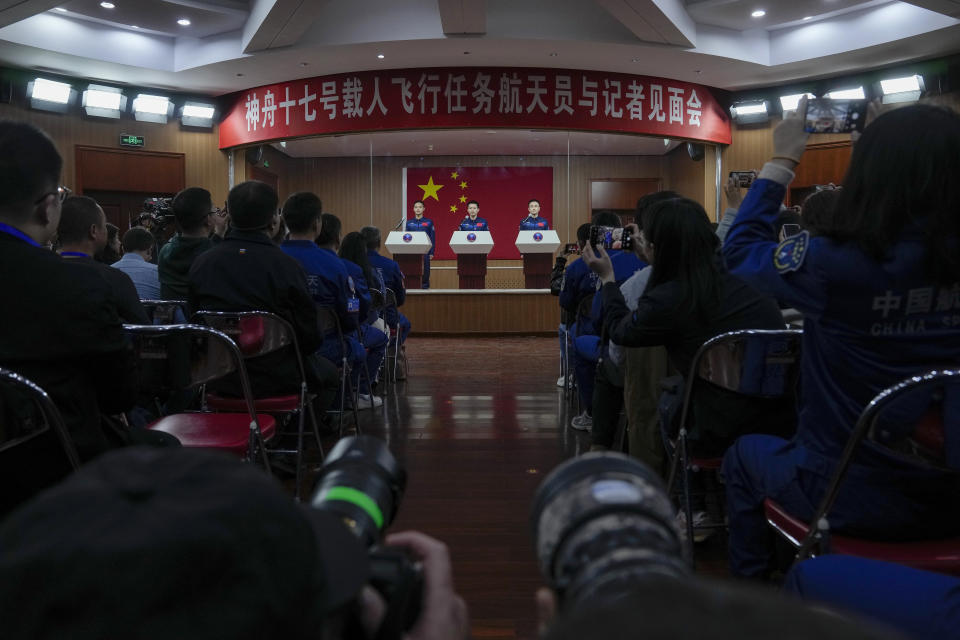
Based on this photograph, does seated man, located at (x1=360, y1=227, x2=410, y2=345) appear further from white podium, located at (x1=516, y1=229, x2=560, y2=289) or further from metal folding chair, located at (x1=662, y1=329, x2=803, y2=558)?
white podium, located at (x1=516, y1=229, x2=560, y2=289)

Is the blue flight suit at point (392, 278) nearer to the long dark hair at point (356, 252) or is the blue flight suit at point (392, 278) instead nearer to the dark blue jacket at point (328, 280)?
the long dark hair at point (356, 252)

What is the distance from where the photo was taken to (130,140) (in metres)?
8.84

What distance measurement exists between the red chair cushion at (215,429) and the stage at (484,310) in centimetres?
593

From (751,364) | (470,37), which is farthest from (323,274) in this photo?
(470,37)

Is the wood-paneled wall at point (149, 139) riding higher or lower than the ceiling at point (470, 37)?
lower

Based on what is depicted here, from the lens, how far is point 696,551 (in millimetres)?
2303

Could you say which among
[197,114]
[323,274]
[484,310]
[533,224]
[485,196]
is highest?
[197,114]

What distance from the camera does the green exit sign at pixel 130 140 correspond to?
8.80 m

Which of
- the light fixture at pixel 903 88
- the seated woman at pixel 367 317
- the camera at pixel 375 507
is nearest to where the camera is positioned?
the camera at pixel 375 507

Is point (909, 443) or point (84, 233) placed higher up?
→ point (84, 233)

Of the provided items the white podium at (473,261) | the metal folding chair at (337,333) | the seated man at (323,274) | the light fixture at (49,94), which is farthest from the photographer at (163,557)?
the light fixture at (49,94)

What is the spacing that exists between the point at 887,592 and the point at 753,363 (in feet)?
3.49

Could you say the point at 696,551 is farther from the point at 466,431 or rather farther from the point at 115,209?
the point at 115,209

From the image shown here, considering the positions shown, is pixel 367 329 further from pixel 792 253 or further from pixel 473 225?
pixel 473 225
